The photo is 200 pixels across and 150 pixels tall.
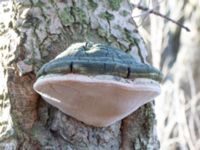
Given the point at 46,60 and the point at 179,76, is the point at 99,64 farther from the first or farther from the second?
the point at 179,76

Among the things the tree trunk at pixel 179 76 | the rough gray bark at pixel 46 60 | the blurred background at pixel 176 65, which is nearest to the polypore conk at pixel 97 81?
the rough gray bark at pixel 46 60

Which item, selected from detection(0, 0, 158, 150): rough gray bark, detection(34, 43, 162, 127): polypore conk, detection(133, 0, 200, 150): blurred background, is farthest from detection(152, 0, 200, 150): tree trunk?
detection(34, 43, 162, 127): polypore conk

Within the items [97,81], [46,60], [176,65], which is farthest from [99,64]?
[176,65]

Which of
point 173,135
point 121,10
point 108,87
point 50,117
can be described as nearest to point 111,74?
point 108,87

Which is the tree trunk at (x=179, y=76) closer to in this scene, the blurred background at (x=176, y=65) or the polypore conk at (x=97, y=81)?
the blurred background at (x=176, y=65)

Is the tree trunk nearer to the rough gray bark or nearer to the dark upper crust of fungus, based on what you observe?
the rough gray bark
